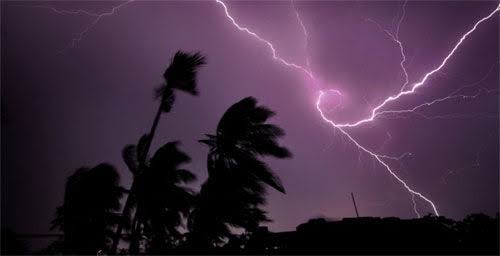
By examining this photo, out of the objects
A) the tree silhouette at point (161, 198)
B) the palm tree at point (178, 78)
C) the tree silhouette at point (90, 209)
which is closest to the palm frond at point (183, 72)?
the palm tree at point (178, 78)

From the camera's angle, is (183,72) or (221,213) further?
(183,72)

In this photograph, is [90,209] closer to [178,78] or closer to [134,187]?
[134,187]

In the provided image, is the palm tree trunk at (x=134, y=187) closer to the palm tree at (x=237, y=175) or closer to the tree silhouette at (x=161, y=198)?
the tree silhouette at (x=161, y=198)

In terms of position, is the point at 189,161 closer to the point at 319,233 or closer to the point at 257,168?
the point at 257,168

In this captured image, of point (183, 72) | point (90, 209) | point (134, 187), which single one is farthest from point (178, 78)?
point (90, 209)

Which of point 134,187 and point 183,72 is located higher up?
point 183,72

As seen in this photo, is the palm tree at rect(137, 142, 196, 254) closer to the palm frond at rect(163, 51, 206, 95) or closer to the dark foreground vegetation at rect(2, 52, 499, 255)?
the dark foreground vegetation at rect(2, 52, 499, 255)
